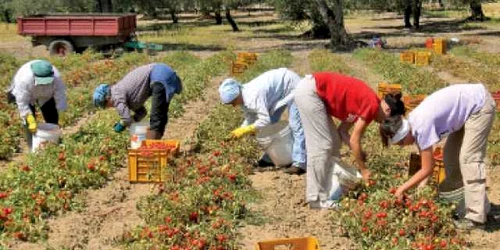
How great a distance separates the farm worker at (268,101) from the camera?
733 centimetres

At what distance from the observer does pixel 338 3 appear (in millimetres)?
27031

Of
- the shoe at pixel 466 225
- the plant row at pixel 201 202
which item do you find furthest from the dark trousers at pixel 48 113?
the shoe at pixel 466 225

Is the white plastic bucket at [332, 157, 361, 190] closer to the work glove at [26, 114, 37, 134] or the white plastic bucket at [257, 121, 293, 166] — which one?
the white plastic bucket at [257, 121, 293, 166]

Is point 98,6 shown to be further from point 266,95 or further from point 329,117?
point 329,117

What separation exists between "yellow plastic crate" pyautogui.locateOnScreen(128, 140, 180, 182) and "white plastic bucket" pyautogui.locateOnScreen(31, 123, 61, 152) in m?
1.55

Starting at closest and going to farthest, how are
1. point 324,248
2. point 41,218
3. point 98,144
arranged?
point 324,248 → point 41,218 → point 98,144

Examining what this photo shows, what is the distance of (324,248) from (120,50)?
745 inches

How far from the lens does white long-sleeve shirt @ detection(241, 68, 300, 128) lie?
7.37m

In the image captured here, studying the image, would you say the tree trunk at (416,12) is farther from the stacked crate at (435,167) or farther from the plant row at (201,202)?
the stacked crate at (435,167)

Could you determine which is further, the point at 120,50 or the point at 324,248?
the point at 120,50

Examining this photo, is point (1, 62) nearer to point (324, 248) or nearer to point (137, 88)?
point (137, 88)

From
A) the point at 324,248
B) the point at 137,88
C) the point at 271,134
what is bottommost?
the point at 324,248

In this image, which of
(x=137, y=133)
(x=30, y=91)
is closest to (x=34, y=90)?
(x=30, y=91)

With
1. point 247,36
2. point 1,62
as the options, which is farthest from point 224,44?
point 1,62
